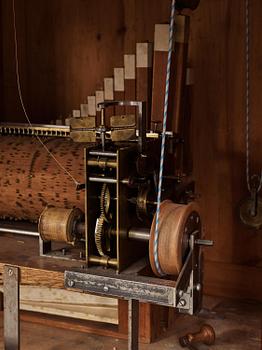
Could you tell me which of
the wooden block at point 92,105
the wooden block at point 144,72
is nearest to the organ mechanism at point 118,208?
the wooden block at point 144,72

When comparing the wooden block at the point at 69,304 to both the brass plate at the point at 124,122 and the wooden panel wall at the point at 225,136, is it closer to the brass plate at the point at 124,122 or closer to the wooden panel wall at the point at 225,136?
the wooden panel wall at the point at 225,136

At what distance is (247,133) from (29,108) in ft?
4.75

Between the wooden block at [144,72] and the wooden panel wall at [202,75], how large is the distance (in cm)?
54

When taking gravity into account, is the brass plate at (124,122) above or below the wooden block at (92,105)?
below

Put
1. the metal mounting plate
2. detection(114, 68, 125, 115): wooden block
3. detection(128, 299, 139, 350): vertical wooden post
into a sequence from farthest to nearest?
detection(114, 68, 125, 115): wooden block, detection(128, 299, 139, 350): vertical wooden post, the metal mounting plate

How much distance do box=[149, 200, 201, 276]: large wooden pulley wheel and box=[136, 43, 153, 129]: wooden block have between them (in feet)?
4.07

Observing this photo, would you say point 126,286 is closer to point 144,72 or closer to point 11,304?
point 11,304

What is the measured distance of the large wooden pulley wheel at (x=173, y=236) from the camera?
6.91 ft

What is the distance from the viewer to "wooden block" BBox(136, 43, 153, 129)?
3355 mm

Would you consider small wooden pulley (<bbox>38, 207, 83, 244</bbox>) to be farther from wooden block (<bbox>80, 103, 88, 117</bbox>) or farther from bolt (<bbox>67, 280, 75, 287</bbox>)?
wooden block (<bbox>80, 103, 88, 117</bbox>)

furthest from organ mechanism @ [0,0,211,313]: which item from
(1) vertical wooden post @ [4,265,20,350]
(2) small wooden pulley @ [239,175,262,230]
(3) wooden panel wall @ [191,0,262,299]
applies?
(3) wooden panel wall @ [191,0,262,299]

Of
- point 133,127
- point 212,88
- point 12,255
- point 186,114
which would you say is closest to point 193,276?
point 133,127

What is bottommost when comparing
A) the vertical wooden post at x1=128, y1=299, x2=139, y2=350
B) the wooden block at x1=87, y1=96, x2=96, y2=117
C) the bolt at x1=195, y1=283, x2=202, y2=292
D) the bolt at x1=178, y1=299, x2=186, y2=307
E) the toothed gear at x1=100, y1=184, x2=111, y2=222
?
the vertical wooden post at x1=128, y1=299, x2=139, y2=350

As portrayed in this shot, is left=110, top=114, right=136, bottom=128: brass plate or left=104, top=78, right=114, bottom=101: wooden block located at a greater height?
left=104, top=78, right=114, bottom=101: wooden block
